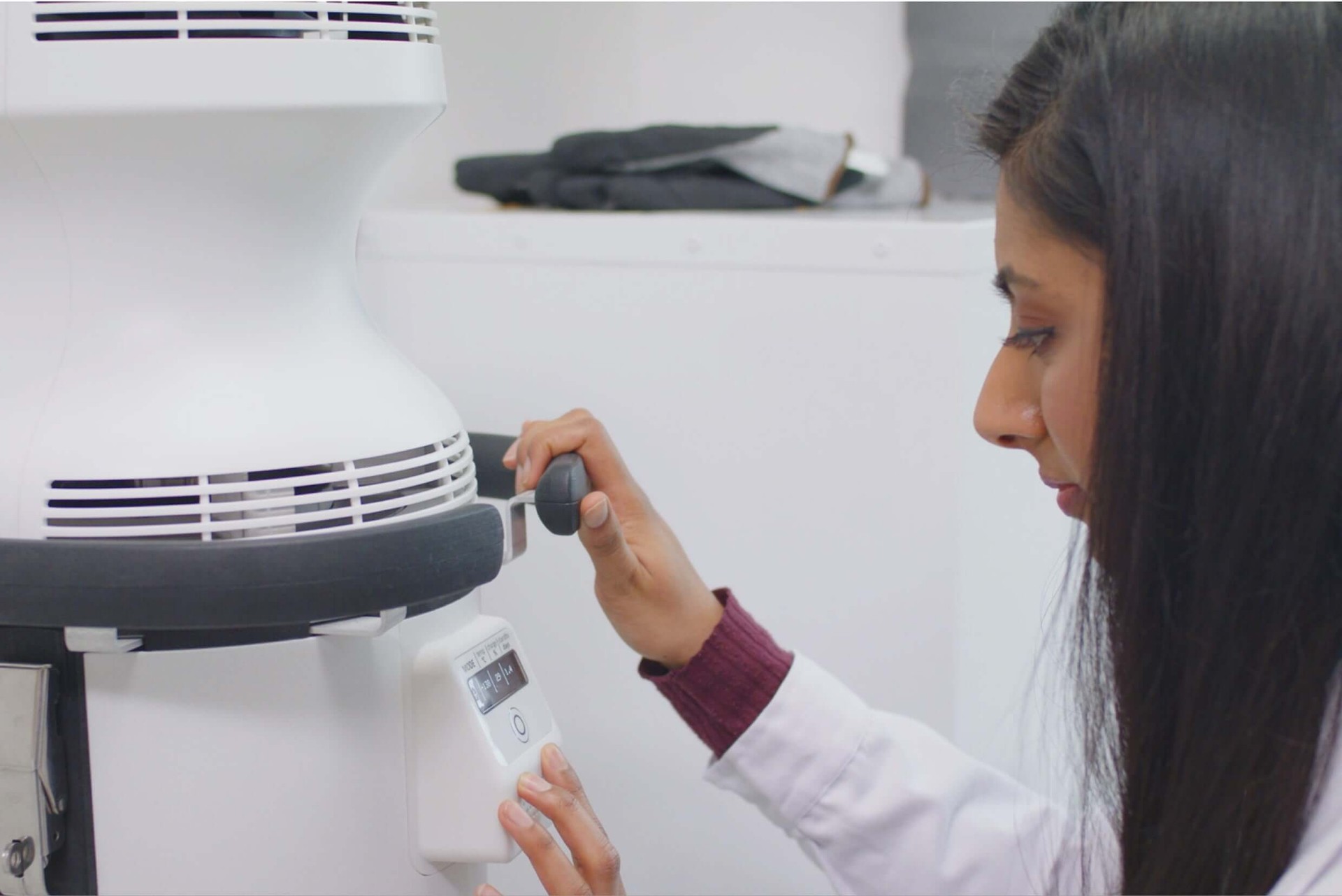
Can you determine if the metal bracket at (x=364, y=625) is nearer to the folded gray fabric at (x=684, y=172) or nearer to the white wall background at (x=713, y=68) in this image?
the folded gray fabric at (x=684, y=172)

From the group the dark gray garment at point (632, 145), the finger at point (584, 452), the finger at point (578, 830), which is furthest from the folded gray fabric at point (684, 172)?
the finger at point (578, 830)

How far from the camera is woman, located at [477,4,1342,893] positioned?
500 millimetres

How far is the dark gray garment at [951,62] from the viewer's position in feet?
4.10

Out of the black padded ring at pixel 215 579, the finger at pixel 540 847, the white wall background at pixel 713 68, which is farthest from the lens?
the white wall background at pixel 713 68

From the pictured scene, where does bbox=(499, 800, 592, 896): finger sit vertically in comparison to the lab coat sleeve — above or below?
above

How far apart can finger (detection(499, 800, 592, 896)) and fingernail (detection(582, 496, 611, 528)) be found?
134mm

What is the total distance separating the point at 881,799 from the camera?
78cm

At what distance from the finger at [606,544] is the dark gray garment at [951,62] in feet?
1.83

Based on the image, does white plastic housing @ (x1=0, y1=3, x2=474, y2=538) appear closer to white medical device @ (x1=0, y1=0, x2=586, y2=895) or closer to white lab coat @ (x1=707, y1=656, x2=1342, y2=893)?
white medical device @ (x1=0, y1=0, x2=586, y2=895)

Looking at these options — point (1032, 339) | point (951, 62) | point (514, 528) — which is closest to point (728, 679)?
point (514, 528)

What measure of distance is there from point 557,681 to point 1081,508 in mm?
497

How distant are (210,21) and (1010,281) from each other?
347 mm

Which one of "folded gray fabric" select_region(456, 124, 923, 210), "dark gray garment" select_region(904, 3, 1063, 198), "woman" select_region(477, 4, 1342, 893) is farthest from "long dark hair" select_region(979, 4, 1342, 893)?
"dark gray garment" select_region(904, 3, 1063, 198)

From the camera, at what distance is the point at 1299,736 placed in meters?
0.57
